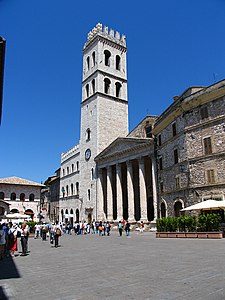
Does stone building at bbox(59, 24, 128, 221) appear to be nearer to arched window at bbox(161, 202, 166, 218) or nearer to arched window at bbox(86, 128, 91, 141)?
arched window at bbox(86, 128, 91, 141)

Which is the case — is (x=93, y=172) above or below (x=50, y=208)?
above

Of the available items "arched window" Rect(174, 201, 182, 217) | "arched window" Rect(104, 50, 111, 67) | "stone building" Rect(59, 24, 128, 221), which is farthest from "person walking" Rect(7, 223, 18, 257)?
"arched window" Rect(104, 50, 111, 67)

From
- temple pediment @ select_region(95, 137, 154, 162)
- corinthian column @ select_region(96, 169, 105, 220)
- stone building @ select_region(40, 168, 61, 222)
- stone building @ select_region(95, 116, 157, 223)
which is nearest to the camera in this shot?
temple pediment @ select_region(95, 137, 154, 162)

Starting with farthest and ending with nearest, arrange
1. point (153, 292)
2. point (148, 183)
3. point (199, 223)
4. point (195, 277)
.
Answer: point (148, 183) → point (199, 223) → point (195, 277) → point (153, 292)

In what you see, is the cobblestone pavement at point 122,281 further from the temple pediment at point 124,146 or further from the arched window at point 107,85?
the arched window at point 107,85

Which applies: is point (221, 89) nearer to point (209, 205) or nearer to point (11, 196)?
point (209, 205)

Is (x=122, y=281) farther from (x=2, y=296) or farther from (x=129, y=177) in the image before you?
(x=129, y=177)

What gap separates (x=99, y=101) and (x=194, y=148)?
2529cm

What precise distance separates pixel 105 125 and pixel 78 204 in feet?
48.9

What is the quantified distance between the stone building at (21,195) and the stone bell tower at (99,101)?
1166 centimetres

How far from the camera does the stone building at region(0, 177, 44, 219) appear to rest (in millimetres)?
52406

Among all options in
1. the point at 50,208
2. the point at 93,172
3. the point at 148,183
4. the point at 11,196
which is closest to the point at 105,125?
the point at 93,172

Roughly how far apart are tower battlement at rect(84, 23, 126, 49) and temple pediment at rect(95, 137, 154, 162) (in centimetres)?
2255

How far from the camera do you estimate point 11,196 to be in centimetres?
5297
